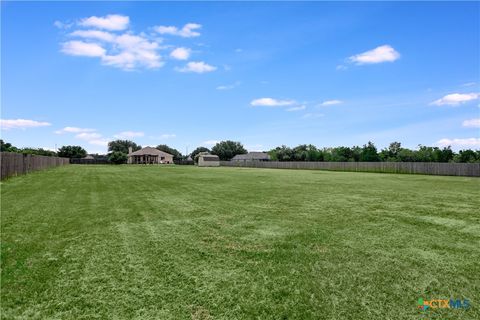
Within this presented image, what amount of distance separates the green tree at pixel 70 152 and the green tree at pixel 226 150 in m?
43.5

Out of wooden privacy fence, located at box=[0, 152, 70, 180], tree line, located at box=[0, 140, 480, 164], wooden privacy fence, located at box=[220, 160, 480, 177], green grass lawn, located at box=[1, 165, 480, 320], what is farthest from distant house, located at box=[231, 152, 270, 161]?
green grass lawn, located at box=[1, 165, 480, 320]

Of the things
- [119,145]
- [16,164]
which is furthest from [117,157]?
[16,164]

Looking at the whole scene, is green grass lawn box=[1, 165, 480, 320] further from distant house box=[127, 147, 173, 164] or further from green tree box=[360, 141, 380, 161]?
distant house box=[127, 147, 173, 164]

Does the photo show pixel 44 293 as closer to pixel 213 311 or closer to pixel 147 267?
pixel 147 267

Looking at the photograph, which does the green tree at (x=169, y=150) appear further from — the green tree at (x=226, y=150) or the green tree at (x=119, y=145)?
the green tree at (x=226, y=150)

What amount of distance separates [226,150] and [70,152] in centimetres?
5021

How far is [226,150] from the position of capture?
10231 cm

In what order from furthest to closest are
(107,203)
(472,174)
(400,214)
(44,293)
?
(472,174) < (107,203) < (400,214) < (44,293)

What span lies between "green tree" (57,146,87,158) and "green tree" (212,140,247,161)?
43.5m

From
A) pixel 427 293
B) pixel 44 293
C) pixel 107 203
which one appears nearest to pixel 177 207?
pixel 107 203

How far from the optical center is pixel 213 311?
2.93 meters

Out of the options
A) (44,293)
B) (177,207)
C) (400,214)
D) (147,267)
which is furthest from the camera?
(177,207)

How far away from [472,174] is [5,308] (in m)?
36.2

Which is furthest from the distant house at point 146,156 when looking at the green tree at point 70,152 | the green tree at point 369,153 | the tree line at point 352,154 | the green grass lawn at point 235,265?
the green grass lawn at point 235,265
